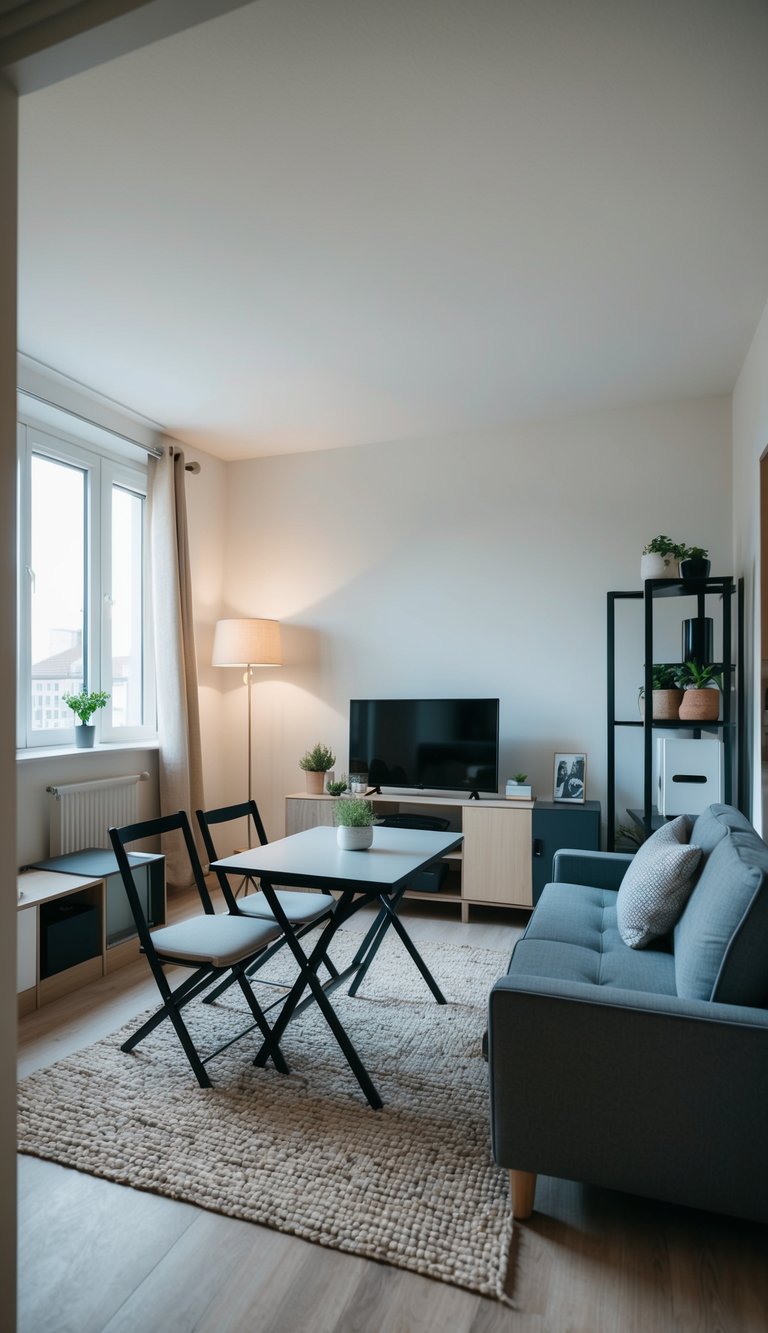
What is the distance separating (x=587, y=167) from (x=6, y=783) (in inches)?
94.1

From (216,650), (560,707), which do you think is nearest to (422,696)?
(560,707)

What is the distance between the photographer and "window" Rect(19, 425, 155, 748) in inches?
155

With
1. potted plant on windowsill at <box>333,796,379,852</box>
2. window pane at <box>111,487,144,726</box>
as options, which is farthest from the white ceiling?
potted plant on windowsill at <box>333,796,379,852</box>

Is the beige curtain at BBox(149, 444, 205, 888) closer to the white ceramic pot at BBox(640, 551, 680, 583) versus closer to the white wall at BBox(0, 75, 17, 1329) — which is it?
the white ceramic pot at BBox(640, 551, 680, 583)

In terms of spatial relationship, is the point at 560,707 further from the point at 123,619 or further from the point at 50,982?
the point at 50,982

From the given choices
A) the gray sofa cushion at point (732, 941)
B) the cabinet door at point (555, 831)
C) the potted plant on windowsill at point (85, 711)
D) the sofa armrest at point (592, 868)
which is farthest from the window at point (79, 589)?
the gray sofa cushion at point (732, 941)

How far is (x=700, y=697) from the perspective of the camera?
362 cm

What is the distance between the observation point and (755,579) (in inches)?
136

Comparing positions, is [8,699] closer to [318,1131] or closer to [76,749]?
[318,1131]

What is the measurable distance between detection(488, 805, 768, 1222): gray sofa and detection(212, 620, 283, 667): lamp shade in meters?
3.31

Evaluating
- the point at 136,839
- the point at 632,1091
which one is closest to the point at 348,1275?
the point at 632,1091

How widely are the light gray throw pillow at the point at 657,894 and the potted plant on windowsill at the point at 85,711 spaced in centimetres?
288

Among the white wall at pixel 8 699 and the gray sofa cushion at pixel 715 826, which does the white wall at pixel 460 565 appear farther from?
the white wall at pixel 8 699

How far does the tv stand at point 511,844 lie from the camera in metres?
4.05
